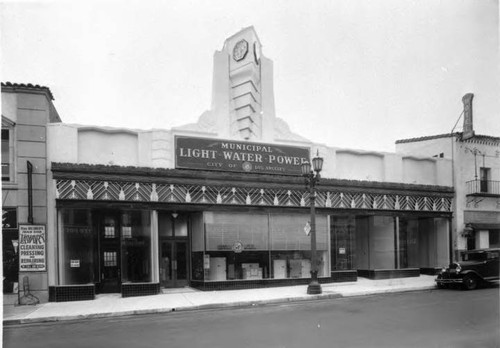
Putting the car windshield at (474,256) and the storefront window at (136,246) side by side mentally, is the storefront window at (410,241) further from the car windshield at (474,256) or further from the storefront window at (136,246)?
the storefront window at (136,246)

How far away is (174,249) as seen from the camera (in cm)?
1814

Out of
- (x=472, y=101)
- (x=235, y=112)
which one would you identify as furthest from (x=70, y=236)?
(x=472, y=101)

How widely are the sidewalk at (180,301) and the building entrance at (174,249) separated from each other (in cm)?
86

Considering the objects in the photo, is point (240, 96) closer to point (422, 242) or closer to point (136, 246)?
point (136, 246)

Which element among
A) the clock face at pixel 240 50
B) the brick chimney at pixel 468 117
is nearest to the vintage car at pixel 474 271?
the brick chimney at pixel 468 117

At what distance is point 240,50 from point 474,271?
41.2 feet

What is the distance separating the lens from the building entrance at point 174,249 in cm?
1798

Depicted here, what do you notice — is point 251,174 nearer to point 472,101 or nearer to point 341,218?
point 341,218

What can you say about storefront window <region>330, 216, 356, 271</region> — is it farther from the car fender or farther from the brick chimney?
the brick chimney

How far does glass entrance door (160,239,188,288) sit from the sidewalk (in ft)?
2.53

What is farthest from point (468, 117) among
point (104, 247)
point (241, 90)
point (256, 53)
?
point (104, 247)

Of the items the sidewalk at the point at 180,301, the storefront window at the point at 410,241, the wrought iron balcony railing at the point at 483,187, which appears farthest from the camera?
the wrought iron balcony railing at the point at 483,187

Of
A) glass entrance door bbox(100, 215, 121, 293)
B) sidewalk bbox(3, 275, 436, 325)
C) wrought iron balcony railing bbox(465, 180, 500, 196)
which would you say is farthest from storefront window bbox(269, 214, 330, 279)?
wrought iron balcony railing bbox(465, 180, 500, 196)

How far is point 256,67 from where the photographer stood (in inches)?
728
